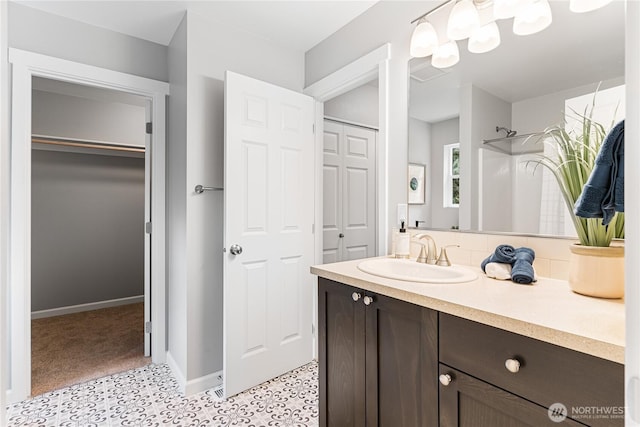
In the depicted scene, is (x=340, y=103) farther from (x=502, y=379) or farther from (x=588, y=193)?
(x=502, y=379)

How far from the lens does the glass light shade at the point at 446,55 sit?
156 cm

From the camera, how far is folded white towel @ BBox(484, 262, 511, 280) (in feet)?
3.86

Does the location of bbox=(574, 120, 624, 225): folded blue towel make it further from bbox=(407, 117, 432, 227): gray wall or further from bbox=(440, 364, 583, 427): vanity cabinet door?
bbox=(407, 117, 432, 227): gray wall

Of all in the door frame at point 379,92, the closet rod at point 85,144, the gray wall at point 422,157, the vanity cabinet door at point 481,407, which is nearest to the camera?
the vanity cabinet door at point 481,407

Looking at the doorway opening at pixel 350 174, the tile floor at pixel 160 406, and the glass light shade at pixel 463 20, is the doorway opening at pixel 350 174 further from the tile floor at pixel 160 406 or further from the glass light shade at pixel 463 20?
the glass light shade at pixel 463 20

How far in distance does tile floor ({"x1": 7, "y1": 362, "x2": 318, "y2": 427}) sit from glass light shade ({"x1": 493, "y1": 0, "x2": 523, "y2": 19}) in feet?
7.08

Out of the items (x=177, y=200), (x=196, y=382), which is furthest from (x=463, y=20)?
(x=196, y=382)

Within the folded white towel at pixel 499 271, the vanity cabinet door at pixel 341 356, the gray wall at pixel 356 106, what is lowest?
the vanity cabinet door at pixel 341 356

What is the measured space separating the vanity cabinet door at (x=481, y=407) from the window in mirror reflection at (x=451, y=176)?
2.91 feet

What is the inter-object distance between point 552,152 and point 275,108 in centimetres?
161
